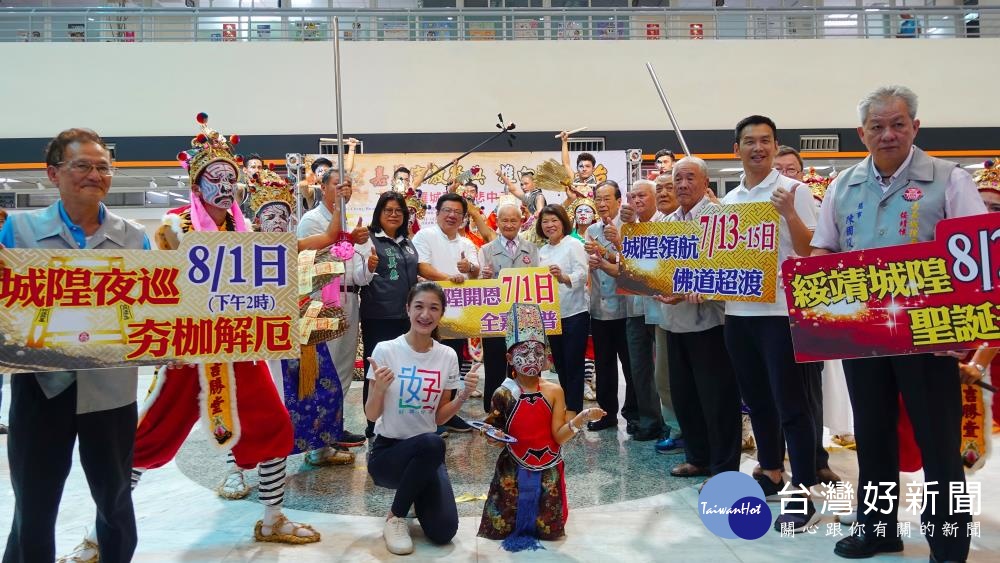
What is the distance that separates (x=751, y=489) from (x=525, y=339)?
115 centimetres

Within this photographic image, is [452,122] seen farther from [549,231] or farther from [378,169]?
[549,231]

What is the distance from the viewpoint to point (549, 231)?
15.7ft

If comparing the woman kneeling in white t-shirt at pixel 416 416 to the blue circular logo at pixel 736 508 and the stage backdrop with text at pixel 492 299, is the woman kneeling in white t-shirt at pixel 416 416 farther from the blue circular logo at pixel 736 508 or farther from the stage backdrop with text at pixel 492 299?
the stage backdrop with text at pixel 492 299

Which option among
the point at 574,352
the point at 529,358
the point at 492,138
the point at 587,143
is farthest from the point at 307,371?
the point at 587,143

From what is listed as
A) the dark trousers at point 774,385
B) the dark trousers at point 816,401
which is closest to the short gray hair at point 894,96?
the dark trousers at point 774,385

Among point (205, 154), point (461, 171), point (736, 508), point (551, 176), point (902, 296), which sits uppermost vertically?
point (461, 171)

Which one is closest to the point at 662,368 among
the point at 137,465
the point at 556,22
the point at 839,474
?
the point at 839,474

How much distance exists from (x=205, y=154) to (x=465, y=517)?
1.93 m

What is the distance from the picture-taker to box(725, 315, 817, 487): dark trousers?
2.98 metres

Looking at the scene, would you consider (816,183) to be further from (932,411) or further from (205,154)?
(205,154)

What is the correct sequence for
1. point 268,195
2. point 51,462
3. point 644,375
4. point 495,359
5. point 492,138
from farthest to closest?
point 492,138
point 495,359
point 644,375
point 268,195
point 51,462

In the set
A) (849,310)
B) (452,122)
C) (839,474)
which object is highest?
(452,122)

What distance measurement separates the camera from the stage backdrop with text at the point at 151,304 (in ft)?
7.04

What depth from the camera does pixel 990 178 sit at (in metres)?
3.22
